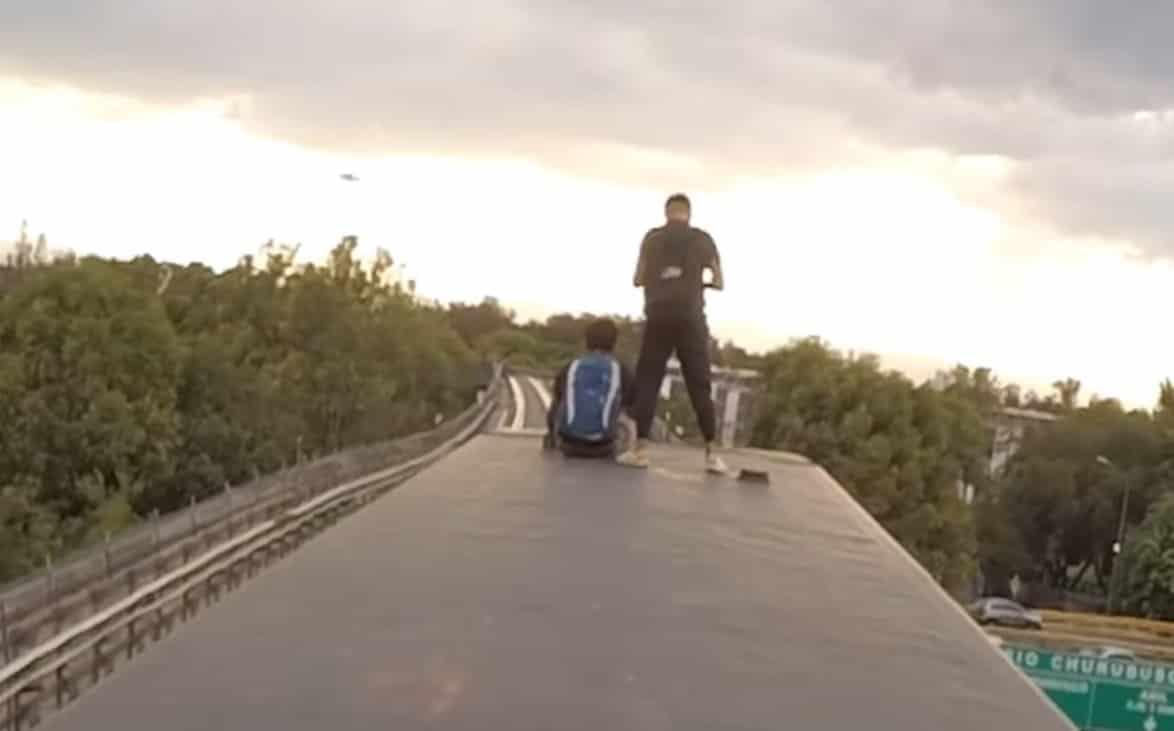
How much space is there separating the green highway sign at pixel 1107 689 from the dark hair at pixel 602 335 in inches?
474

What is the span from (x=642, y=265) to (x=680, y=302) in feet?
1.18

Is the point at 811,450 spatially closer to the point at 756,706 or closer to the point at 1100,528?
the point at 1100,528

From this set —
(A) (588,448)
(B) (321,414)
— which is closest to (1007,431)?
(B) (321,414)

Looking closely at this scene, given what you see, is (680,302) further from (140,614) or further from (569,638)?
(569,638)

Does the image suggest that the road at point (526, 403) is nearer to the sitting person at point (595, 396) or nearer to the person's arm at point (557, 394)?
the person's arm at point (557, 394)

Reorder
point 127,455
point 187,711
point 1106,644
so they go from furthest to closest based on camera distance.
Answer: point 127,455 → point 1106,644 → point 187,711

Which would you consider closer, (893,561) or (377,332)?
(893,561)

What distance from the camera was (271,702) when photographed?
162 inches

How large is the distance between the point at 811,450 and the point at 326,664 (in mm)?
49116

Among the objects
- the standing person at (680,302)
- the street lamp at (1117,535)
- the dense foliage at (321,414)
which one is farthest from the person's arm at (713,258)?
the street lamp at (1117,535)

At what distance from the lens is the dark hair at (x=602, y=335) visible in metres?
11.6

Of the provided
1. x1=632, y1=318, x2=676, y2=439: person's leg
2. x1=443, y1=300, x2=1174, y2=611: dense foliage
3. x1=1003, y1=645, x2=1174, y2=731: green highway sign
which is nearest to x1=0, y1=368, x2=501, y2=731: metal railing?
x1=632, y1=318, x2=676, y2=439: person's leg

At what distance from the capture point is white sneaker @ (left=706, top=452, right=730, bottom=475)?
38.6ft

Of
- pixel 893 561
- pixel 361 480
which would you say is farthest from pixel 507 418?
pixel 893 561
